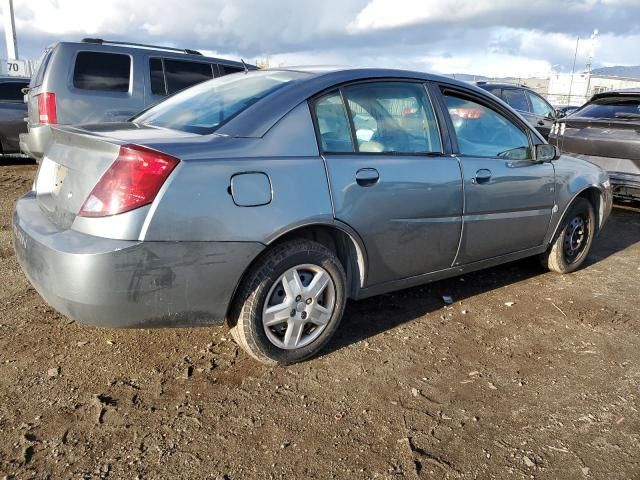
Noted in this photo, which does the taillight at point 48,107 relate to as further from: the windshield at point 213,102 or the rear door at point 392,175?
the rear door at point 392,175

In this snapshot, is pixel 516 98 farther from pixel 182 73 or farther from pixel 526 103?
pixel 182 73

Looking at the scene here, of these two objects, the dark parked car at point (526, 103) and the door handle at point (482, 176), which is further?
the dark parked car at point (526, 103)

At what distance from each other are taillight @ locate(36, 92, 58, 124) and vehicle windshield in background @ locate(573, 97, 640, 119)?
6.69m

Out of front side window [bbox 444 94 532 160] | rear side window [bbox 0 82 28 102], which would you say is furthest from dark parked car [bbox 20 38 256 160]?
front side window [bbox 444 94 532 160]

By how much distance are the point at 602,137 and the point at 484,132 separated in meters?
3.66

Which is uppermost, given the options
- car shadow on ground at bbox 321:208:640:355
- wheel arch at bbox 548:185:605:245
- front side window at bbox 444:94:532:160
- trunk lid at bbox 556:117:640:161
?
front side window at bbox 444:94:532:160

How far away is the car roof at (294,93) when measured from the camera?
9.02 ft

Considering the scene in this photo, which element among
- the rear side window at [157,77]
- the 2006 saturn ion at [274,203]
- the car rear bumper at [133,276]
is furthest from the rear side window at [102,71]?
the car rear bumper at [133,276]

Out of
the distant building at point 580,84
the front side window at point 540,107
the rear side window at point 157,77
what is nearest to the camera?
the rear side window at point 157,77

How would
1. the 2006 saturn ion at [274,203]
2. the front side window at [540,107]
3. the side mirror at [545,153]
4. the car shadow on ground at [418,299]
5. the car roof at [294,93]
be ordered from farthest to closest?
1. the front side window at [540,107]
2. the side mirror at [545,153]
3. the car shadow on ground at [418,299]
4. the car roof at [294,93]
5. the 2006 saturn ion at [274,203]

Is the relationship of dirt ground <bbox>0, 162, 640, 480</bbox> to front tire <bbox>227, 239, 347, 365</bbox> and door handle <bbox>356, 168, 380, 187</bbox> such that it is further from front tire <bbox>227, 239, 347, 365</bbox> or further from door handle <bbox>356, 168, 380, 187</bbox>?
door handle <bbox>356, 168, 380, 187</bbox>

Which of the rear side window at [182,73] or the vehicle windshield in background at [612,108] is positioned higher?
the rear side window at [182,73]

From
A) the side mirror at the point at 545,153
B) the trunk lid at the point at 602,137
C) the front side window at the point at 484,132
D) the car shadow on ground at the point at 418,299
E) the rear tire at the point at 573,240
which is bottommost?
the car shadow on ground at the point at 418,299

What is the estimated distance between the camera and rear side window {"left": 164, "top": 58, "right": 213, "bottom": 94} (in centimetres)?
743
